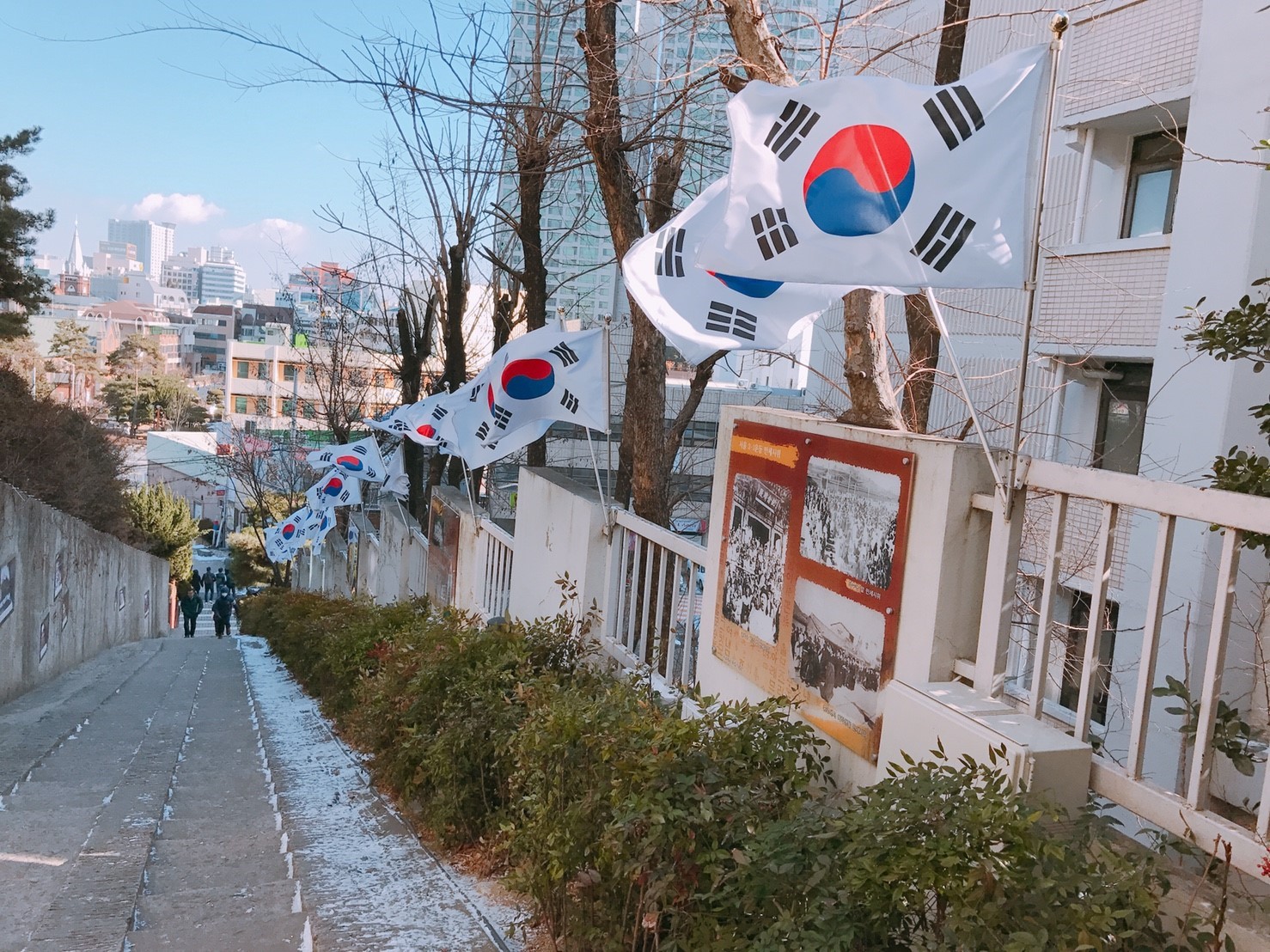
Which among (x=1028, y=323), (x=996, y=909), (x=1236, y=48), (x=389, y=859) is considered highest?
(x=1236, y=48)

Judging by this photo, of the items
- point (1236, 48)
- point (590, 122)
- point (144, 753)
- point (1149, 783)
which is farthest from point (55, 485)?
point (1149, 783)

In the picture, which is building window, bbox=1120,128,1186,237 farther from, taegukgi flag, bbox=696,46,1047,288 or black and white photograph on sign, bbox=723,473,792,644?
taegukgi flag, bbox=696,46,1047,288

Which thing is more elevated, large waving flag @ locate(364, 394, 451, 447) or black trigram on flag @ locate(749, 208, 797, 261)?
black trigram on flag @ locate(749, 208, 797, 261)

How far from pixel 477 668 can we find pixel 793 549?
239 centimetres

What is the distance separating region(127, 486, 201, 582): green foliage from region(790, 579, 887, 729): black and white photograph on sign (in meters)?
37.4

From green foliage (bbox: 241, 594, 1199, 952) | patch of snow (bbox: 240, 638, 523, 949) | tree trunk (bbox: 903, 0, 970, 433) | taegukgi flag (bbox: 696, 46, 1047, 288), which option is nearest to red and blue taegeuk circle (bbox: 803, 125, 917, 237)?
taegukgi flag (bbox: 696, 46, 1047, 288)

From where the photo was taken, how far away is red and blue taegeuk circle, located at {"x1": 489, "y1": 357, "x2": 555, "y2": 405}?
7156 mm

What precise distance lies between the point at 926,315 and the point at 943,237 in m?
4.76

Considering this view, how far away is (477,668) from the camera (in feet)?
19.3

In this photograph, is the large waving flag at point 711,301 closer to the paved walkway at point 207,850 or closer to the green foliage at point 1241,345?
the green foliage at point 1241,345

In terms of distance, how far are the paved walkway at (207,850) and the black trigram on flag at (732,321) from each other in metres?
2.82

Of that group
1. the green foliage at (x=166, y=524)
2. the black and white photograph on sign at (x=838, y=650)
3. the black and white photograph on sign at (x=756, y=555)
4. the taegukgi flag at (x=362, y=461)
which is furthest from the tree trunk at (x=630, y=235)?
the green foliage at (x=166, y=524)

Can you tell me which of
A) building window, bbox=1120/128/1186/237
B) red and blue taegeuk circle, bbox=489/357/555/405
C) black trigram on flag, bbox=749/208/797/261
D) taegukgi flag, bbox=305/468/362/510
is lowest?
taegukgi flag, bbox=305/468/362/510

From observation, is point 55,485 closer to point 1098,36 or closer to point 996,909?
point 1098,36
